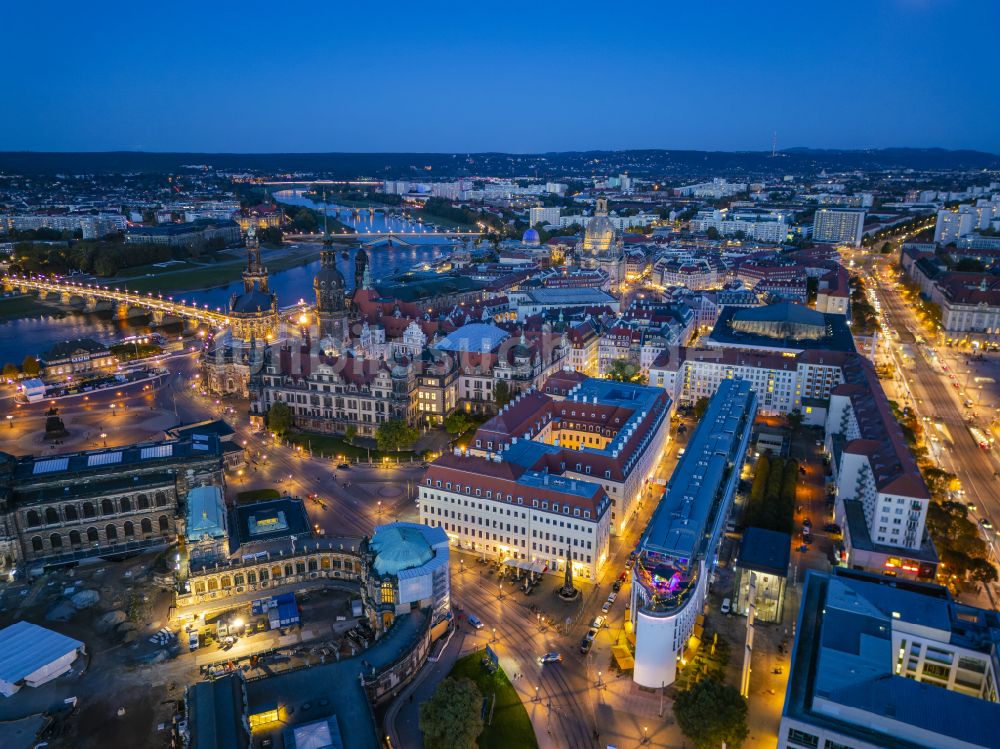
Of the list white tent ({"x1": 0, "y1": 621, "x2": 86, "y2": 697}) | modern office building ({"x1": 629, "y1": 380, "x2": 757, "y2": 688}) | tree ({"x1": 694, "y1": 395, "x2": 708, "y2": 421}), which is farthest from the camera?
tree ({"x1": 694, "y1": 395, "x2": 708, "y2": 421})

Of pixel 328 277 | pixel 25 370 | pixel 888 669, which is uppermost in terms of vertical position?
pixel 328 277

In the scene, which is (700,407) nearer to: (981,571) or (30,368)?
(981,571)

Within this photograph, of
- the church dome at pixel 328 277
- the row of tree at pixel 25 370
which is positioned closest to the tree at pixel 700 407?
the church dome at pixel 328 277

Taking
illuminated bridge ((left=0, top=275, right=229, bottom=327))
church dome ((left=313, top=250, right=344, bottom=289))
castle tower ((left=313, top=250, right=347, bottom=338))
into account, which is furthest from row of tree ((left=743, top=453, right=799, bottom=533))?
illuminated bridge ((left=0, top=275, right=229, bottom=327))

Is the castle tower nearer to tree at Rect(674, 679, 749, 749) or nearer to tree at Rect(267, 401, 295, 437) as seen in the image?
tree at Rect(267, 401, 295, 437)

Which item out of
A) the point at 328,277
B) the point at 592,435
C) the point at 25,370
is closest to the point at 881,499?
the point at 592,435

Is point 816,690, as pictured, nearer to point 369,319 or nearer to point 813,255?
point 369,319
